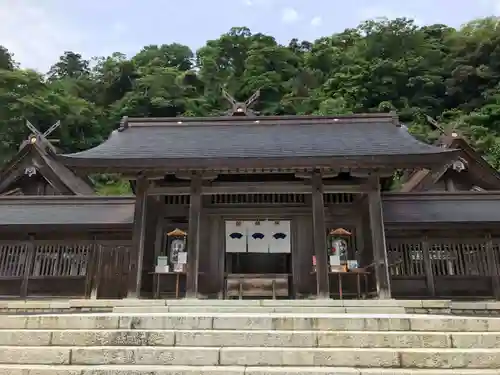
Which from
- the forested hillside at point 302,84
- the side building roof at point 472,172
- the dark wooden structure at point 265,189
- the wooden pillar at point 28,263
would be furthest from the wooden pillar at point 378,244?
the forested hillside at point 302,84

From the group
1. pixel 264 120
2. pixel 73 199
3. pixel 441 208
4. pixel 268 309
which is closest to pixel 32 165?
pixel 73 199

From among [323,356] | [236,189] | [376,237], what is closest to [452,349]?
[323,356]

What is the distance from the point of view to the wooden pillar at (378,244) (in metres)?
9.10

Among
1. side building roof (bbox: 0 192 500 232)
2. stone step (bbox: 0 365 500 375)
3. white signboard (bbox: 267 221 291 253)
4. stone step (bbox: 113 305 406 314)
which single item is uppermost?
side building roof (bbox: 0 192 500 232)

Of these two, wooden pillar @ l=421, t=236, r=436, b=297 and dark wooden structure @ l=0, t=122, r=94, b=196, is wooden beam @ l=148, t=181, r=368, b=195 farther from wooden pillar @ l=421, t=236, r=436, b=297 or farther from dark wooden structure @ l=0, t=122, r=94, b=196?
dark wooden structure @ l=0, t=122, r=94, b=196

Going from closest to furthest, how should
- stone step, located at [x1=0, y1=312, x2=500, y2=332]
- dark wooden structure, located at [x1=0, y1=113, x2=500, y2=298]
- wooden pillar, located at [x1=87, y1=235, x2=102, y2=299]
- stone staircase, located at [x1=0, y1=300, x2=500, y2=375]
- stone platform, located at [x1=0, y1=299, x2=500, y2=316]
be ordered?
stone staircase, located at [x1=0, y1=300, x2=500, y2=375] < stone step, located at [x1=0, y1=312, x2=500, y2=332] < stone platform, located at [x1=0, y1=299, x2=500, y2=316] < dark wooden structure, located at [x1=0, y1=113, x2=500, y2=298] < wooden pillar, located at [x1=87, y1=235, x2=102, y2=299]

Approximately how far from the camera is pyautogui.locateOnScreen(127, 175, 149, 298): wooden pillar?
30.7 feet

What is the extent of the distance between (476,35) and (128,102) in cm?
3265

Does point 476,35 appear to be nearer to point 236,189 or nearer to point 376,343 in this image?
point 236,189

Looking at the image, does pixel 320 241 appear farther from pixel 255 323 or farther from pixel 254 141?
pixel 255 323

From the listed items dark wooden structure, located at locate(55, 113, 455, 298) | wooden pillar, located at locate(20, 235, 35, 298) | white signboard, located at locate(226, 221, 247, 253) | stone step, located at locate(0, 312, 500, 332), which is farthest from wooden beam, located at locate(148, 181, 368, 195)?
stone step, located at locate(0, 312, 500, 332)

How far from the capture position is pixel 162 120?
13344 millimetres

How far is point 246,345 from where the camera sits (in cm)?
463

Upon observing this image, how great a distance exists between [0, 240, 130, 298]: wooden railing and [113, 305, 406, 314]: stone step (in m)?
3.44
